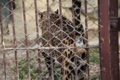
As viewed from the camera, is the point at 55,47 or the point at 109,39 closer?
the point at 109,39

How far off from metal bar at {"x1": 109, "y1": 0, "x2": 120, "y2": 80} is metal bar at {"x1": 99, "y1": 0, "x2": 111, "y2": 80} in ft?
0.13

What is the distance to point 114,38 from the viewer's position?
2.42m

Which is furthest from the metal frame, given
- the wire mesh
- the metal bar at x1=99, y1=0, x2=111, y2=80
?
the wire mesh

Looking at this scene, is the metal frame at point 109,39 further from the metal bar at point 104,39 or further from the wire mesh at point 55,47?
the wire mesh at point 55,47

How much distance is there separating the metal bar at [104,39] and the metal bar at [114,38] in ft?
0.13

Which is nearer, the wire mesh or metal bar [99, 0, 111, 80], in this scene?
metal bar [99, 0, 111, 80]

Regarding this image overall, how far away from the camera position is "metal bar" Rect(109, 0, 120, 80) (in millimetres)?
2389

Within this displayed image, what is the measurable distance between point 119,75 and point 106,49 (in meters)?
0.31

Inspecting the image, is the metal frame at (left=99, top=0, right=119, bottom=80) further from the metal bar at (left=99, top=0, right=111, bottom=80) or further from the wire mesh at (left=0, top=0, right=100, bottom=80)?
the wire mesh at (left=0, top=0, right=100, bottom=80)

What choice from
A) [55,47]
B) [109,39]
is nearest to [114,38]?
[109,39]

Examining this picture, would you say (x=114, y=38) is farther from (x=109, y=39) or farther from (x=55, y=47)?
(x=55, y=47)

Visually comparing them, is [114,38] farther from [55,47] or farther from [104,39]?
[55,47]

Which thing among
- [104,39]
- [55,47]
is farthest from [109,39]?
[55,47]

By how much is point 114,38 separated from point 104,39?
0.10m
